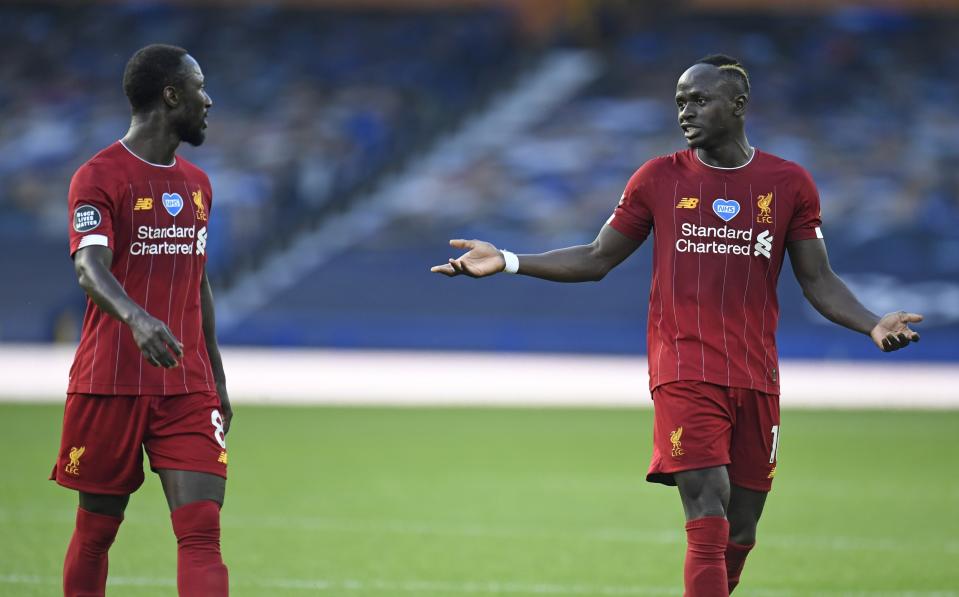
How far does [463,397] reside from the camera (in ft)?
63.1

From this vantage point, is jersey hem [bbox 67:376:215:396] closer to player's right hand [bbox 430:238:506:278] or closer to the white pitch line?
player's right hand [bbox 430:238:506:278]

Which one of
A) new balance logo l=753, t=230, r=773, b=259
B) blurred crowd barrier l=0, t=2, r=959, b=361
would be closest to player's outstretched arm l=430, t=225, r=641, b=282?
new balance logo l=753, t=230, r=773, b=259

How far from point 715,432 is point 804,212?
101 cm

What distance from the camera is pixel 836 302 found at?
5848 mm

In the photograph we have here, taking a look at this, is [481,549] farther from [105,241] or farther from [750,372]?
[105,241]

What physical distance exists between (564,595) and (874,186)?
2343 cm

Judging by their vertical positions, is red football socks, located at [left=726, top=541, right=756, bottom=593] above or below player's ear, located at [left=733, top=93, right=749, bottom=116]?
below

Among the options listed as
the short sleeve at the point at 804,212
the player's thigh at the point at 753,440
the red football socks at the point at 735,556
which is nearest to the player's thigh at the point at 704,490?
the player's thigh at the point at 753,440

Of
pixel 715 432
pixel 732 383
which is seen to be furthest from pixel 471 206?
pixel 715 432

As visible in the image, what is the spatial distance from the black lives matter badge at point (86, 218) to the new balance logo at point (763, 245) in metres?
2.56

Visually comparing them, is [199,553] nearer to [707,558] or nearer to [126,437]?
[126,437]

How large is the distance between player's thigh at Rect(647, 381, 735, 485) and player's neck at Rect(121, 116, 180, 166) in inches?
84.7

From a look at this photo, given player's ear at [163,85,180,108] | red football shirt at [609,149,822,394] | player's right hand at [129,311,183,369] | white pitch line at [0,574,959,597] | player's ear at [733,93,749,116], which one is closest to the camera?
player's right hand at [129,311,183,369]

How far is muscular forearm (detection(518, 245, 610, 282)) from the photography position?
591cm
